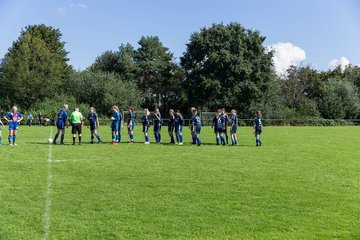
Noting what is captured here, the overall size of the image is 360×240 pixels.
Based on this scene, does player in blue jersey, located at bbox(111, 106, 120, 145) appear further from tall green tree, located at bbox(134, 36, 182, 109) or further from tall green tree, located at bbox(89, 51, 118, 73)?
tall green tree, located at bbox(89, 51, 118, 73)

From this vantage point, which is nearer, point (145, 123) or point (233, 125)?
point (233, 125)

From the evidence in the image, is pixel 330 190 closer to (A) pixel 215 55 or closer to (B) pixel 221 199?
(B) pixel 221 199

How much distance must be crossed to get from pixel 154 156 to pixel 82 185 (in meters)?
6.32

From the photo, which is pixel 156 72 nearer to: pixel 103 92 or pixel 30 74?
pixel 103 92

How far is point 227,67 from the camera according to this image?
5891 centimetres

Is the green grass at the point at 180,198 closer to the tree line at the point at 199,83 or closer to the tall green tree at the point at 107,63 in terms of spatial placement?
the tree line at the point at 199,83

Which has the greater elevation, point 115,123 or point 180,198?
point 115,123

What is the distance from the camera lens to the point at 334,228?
22.1ft

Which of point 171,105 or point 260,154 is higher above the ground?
point 171,105

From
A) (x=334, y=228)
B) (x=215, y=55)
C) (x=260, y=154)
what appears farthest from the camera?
(x=215, y=55)

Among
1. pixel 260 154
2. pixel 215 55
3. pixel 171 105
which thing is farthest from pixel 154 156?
pixel 171 105

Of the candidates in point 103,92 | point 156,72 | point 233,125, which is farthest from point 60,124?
point 156,72

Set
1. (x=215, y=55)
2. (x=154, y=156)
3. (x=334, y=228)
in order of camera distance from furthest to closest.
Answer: (x=215, y=55)
(x=154, y=156)
(x=334, y=228)

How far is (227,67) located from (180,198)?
2022 inches
